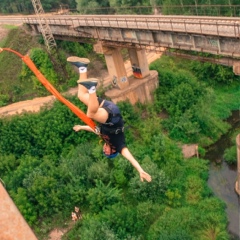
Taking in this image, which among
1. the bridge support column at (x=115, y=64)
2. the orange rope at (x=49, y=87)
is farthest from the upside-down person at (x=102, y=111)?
the bridge support column at (x=115, y=64)

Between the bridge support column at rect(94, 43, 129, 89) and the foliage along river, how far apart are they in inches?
398

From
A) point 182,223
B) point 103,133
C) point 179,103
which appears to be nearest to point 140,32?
point 179,103

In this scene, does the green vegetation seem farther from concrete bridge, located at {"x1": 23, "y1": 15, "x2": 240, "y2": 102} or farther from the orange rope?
the orange rope

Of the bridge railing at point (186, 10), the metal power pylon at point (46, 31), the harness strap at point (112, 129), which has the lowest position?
the bridge railing at point (186, 10)

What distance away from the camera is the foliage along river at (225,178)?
2091 centimetres

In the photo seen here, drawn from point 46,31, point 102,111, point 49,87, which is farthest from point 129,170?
point 46,31

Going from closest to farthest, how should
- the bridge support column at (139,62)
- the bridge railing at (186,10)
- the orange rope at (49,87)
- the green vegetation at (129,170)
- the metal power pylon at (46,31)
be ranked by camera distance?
the orange rope at (49,87) → the green vegetation at (129,170) → the bridge support column at (139,62) → the bridge railing at (186,10) → the metal power pylon at (46,31)

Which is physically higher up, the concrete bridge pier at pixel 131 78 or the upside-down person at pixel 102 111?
the upside-down person at pixel 102 111

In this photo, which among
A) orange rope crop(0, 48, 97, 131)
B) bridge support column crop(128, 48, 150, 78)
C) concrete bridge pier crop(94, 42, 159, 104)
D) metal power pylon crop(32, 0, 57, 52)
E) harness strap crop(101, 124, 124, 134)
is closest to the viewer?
orange rope crop(0, 48, 97, 131)

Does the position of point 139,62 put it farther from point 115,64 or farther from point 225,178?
point 225,178

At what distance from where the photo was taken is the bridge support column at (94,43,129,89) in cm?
2947

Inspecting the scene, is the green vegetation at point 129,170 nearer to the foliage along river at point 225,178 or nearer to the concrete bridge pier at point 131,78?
the foliage along river at point 225,178

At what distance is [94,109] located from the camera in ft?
16.9

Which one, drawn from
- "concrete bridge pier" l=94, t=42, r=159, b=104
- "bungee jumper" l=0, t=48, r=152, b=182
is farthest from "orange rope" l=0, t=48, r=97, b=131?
"concrete bridge pier" l=94, t=42, r=159, b=104
